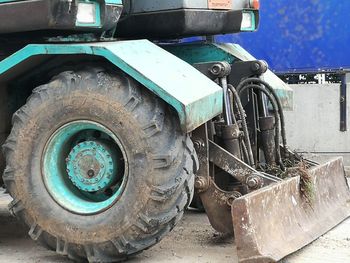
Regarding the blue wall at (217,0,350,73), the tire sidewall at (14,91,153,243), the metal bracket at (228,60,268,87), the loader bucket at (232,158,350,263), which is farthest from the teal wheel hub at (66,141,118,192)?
the blue wall at (217,0,350,73)

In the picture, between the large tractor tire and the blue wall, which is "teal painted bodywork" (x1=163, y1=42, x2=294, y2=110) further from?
the blue wall

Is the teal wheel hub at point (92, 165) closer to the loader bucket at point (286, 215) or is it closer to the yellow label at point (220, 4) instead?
the loader bucket at point (286, 215)

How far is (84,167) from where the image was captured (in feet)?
16.1

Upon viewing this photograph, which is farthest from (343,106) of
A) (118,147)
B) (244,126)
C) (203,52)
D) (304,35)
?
(118,147)

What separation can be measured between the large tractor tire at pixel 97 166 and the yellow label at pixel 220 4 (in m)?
1.57

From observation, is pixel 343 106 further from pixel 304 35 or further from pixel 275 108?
pixel 275 108

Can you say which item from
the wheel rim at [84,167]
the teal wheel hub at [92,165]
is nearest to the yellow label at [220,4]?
the wheel rim at [84,167]

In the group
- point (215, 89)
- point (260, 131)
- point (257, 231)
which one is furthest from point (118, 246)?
point (260, 131)

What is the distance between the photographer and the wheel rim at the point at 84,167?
486 cm

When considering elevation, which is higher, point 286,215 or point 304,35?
point 304,35

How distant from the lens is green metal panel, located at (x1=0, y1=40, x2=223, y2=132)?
14.9 feet

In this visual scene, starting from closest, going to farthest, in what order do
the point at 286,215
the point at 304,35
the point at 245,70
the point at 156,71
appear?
1. the point at 156,71
2. the point at 286,215
3. the point at 245,70
4. the point at 304,35

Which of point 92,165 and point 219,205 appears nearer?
point 92,165

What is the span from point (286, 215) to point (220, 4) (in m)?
2.03
